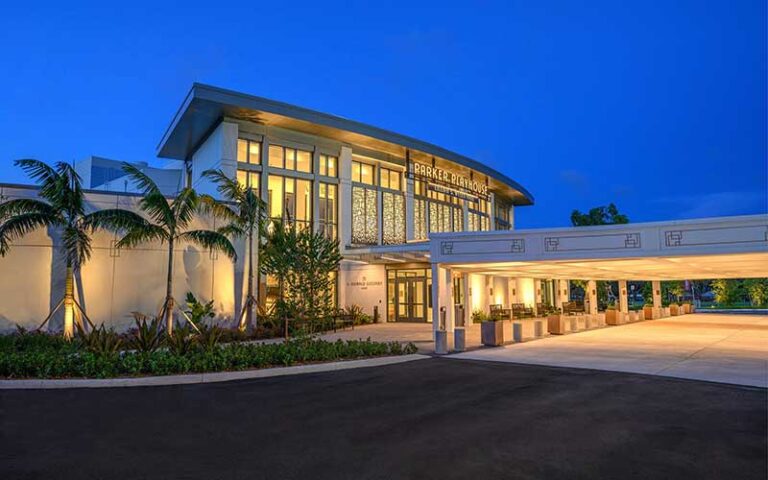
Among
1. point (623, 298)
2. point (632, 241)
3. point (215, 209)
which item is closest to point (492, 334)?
point (632, 241)

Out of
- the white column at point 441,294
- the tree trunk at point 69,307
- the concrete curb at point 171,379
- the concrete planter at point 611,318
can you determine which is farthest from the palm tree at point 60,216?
the concrete planter at point 611,318

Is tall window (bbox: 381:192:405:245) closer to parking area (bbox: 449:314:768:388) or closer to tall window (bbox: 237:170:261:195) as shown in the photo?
tall window (bbox: 237:170:261:195)

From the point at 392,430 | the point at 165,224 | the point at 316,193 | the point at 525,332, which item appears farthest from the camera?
the point at 316,193

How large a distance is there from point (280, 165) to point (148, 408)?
65.2ft

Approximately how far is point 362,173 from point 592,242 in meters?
17.3

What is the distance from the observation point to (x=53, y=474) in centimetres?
514

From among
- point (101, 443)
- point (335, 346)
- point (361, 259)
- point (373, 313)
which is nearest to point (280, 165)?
point (361, 259)

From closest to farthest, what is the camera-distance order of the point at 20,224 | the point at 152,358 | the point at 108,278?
the point at 152,358 → the point at 20,224 → the point at 108,278

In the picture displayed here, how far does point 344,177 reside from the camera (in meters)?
28.8

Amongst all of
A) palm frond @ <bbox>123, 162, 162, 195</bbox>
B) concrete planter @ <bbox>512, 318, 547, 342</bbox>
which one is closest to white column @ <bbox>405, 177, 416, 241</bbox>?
concrete planter @ <bbox>512, 318, 547, 342</bbox>

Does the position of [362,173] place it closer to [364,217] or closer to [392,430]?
[364,217]

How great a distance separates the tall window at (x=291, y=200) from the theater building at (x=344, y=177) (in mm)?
54

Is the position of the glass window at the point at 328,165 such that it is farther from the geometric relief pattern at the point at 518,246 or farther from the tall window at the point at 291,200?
the geometric relief pattern at the point at 518,246

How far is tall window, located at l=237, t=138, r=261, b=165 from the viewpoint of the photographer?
2539cm
